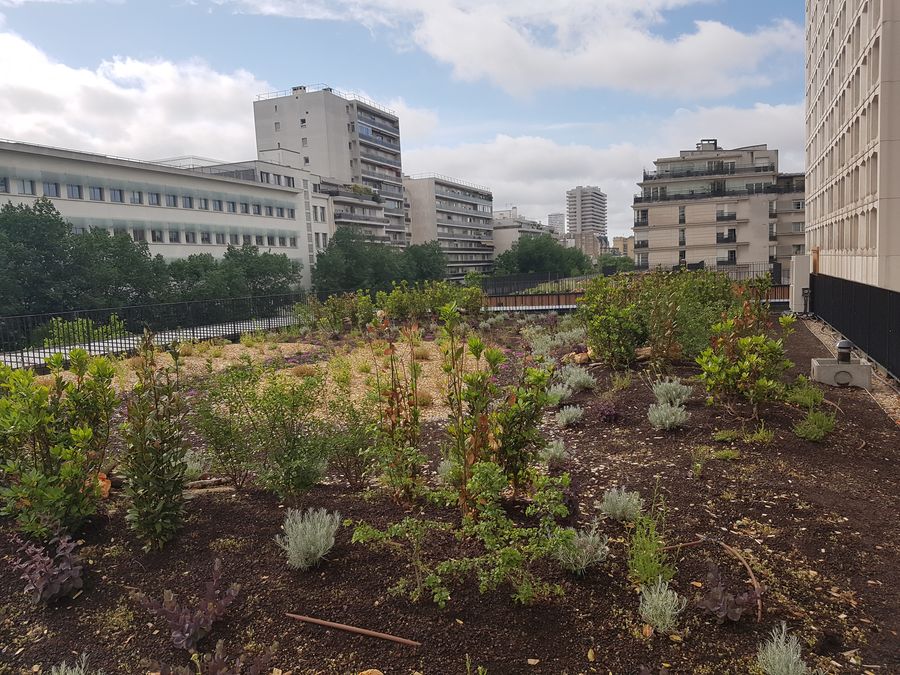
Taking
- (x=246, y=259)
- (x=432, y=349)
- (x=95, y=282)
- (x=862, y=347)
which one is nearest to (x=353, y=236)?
(x=246, y=259)

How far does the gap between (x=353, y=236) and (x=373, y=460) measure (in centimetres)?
6078

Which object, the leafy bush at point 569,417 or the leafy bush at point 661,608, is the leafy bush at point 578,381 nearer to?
the leafy bush at point 569,417

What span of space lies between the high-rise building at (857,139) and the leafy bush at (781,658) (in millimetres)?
16943

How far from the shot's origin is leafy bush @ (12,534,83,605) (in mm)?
3520

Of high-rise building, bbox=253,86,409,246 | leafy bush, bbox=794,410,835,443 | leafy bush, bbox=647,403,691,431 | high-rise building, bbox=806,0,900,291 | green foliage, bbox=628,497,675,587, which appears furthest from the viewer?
high-rise building, bbox=253,86,409,246

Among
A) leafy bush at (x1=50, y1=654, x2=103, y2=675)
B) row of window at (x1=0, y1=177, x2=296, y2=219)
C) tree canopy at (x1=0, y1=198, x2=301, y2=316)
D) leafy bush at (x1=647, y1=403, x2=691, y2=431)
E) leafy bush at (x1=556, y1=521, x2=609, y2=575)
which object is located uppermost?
row of window at (x1=0, y1=177, x2=296, y2=219)

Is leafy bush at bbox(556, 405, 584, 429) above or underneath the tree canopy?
underneath

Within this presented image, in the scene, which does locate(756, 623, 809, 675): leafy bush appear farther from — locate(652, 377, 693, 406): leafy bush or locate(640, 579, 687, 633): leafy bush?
locate(652, 377, 693, 406): leafy bush

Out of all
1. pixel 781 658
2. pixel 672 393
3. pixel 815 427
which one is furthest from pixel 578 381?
pixel 781 658

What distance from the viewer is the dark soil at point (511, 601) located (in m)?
3.03

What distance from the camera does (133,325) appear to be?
20828mm

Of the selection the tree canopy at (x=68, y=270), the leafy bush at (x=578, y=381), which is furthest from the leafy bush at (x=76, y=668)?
the tree canopy at (x=68, y=270)

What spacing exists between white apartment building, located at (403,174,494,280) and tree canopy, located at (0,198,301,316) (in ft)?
194

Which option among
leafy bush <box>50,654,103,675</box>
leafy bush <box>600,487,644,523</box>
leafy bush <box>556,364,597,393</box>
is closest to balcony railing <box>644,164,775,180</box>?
leafy bush <box>556,364,597,393</box>
